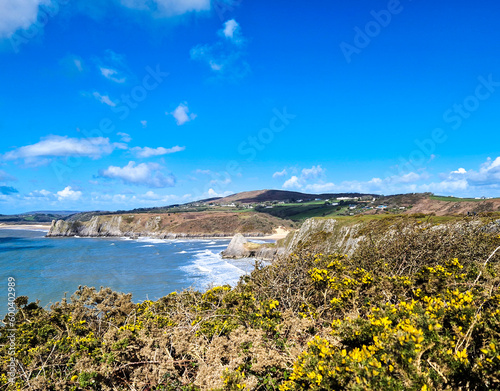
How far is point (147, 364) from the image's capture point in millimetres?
4250

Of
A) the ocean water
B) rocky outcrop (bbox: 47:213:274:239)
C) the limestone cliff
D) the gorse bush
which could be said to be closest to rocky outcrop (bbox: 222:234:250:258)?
the ocean water

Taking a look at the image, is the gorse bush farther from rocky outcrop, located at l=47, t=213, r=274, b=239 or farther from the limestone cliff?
the limestone cliff

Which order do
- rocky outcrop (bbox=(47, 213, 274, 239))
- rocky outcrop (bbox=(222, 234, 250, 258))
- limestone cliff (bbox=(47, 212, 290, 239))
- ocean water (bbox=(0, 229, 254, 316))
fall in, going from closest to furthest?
ocean water (bbox=(0, 229, 254, 316))
rocky outcrop (bbox=(222, 234, 250, 258))
rocky outcrop (bbox=(47, 213, 274, 239))
limestone cliff (bbox=(47, 212, 290, 239))

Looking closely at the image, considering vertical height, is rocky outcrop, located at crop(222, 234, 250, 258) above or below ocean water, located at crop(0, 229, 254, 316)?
above

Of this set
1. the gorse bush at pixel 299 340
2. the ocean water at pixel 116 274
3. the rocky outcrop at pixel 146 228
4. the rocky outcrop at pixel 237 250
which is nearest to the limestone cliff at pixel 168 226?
the rocky outcrop at pixel 146 228

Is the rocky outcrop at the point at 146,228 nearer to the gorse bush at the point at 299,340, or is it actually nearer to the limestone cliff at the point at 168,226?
the limestone cliff at the point at 168,226

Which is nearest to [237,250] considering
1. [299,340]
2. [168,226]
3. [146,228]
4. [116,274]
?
[116,274]

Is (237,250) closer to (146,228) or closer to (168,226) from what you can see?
(168,226)

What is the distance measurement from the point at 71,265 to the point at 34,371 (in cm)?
4989

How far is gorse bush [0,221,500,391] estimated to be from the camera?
237 centimetres

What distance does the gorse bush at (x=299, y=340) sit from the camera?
7.76ft

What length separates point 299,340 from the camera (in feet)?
15.4

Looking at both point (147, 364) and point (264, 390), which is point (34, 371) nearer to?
point (147, 364)

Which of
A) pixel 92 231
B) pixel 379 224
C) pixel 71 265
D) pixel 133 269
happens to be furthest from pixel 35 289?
pixel 92 231
